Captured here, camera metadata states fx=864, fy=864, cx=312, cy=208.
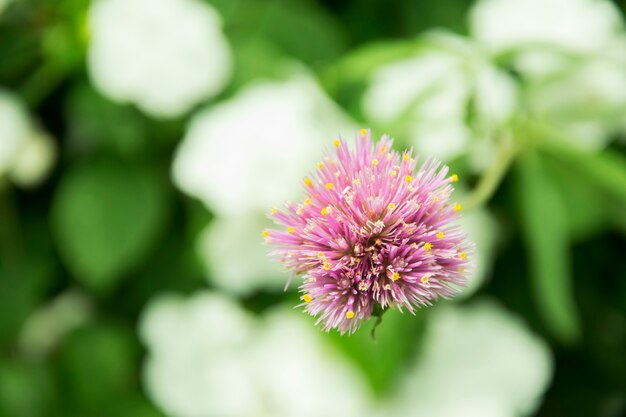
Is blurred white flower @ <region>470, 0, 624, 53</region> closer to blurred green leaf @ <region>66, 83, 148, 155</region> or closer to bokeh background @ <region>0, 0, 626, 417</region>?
bokeh background @ <region>0, 0, 626, 417</region>

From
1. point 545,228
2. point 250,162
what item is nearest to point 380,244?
point 545,228

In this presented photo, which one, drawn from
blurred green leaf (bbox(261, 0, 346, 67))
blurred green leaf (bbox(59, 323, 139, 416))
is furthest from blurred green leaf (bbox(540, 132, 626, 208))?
blurred green leaf (bbox(59, 323, 139, 416))

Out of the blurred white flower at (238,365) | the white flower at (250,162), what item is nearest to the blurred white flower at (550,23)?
the white flower at (250,162)

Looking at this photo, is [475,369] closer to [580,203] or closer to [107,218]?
[580,203]

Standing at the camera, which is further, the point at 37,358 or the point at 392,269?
the point at 37,358

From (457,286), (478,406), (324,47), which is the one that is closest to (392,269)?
(457,286)

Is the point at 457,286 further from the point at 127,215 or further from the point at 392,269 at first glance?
the point at 127,215
